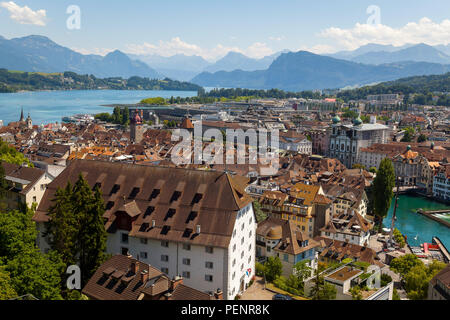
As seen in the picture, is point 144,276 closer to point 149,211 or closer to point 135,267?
point 135,267

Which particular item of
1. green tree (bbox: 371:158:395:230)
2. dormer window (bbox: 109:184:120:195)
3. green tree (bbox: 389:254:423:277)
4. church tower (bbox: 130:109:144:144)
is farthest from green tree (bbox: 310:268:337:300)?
church tower (bbox: 130:109:144:144)


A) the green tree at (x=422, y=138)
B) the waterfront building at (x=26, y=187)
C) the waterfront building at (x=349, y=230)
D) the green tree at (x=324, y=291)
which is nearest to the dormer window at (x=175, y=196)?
A: the green tree at (x=324, y=291)

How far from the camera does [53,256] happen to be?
18719 mm

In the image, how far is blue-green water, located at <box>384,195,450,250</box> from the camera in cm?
4669

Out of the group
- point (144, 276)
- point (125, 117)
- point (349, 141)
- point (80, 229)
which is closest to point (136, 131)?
point (349, 141)

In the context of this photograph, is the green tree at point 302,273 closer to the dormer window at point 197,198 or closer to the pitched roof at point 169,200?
the pitched roof at point 169,200

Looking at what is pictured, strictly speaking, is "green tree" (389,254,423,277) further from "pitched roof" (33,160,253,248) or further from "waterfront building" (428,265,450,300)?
"pitched roof" (33,160,253,248)

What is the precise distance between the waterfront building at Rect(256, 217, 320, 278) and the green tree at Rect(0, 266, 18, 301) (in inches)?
697

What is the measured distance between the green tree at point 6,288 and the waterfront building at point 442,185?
6287 cm

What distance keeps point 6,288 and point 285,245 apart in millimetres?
18594

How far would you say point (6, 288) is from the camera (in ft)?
49.6

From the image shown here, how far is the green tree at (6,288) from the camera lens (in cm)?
1451

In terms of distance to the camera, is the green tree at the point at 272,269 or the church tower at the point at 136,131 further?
the church tower at the point at 136,131
